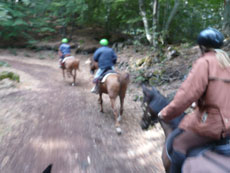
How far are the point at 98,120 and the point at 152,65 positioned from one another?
6308mm

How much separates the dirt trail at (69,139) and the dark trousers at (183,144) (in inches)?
67.3

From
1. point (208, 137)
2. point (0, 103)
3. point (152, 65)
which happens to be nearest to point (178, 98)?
point (208, 137)

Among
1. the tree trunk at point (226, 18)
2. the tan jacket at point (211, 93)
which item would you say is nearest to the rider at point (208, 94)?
the tan jacket at point (211, 93)

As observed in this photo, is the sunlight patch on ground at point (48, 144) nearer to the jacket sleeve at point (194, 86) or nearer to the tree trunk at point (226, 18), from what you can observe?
the jacket sleeve at point (194, 86)

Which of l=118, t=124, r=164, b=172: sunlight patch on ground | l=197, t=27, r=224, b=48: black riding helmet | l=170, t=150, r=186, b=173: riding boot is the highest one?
l=197, t=27, r=224, b=48: black riding helmet

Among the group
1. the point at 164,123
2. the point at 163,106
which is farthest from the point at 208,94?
the point at 164,123

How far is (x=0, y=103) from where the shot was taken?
6.79 metres

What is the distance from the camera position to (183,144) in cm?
212

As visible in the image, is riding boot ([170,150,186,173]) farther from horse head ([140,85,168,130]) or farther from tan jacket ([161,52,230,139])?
horse head ([140,85,168,130])

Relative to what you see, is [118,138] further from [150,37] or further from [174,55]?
[150,37]

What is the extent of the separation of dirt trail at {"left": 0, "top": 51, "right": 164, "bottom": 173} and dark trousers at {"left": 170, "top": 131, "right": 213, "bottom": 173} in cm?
171

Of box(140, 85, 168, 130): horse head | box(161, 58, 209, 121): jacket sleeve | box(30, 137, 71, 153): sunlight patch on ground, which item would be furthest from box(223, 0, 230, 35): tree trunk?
box(161, 58, 209, 121): jacket sleeve

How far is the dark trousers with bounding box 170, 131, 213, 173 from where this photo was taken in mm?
2029

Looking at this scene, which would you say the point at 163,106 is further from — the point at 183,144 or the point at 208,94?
the point at 208,94
